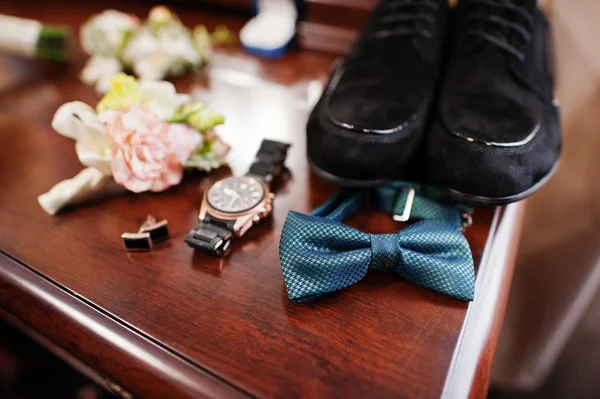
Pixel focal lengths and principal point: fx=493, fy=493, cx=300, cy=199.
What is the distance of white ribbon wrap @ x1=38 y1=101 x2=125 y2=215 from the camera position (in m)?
0.47

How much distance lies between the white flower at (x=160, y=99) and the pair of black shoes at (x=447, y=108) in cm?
14

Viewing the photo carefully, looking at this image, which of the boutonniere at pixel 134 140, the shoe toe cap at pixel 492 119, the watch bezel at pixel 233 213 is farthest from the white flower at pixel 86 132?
the shoe toe cap at pixel 492 119

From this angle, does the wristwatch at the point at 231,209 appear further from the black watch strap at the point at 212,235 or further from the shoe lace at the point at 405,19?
the shoe lace at the point at 405,19

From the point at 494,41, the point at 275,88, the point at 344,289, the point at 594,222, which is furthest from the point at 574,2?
the point at 344,289

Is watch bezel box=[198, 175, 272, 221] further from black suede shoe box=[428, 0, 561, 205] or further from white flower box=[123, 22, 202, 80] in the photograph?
white flower box=[123, 22, 202, 80]

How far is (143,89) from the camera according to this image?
500 millimetres

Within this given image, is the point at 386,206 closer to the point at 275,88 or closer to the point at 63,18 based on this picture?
the point at 275,88

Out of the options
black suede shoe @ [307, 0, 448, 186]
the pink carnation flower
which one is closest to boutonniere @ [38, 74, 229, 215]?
the pink carnation flower

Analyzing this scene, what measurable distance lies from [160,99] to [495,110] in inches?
13.1

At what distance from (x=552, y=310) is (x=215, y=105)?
63cm

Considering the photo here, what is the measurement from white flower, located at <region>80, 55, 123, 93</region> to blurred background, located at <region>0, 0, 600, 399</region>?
132mm

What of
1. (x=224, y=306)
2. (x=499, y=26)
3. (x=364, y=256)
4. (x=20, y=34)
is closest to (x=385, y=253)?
(x=364, y=256)

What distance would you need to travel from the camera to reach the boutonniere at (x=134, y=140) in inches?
18.1

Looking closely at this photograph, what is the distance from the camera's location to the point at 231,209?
445 millimetres
